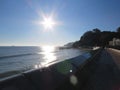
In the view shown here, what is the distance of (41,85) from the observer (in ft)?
16.8

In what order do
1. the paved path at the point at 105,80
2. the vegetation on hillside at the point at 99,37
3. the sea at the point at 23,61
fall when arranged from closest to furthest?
1. the paved path at the point at 105,80
2. the sea at the point at 23,61
3. the vegetation on hillside at the point at 99,37

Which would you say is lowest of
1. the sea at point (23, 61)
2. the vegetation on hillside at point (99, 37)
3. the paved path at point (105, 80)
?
the sea at point (23, 61)

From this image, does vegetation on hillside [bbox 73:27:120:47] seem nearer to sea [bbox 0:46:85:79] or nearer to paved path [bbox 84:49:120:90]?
sea [bbox 0:46:85:79]

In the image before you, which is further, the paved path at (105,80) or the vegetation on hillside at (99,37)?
the vegetation on hillside at (99,37)

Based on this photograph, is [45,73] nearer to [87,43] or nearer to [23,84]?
[23,84]

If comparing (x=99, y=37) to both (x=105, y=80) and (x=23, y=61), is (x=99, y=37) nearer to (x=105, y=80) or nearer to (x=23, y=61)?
(x=23, y=61)

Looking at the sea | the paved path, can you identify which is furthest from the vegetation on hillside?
the paved path

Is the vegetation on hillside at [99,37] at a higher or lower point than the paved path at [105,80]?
higher

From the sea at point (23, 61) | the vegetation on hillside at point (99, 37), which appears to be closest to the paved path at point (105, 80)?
the sea at point (23, 61)

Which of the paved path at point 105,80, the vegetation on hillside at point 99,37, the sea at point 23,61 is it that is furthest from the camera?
the vegetation on hillside at point 99,37

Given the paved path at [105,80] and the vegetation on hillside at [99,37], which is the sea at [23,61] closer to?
the paved path at [105,80]

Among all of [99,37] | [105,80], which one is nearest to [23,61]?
[105,80]

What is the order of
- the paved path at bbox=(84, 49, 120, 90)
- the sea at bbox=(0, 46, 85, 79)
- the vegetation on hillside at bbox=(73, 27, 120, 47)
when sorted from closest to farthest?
the paved path at bbox=(84, 49, 120, 90), the sea at bbox=(0, 46, 85, 79), the vegetation on hillside at bbox=(73, 27, 120, 47)

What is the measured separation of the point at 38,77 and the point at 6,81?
134 cm
